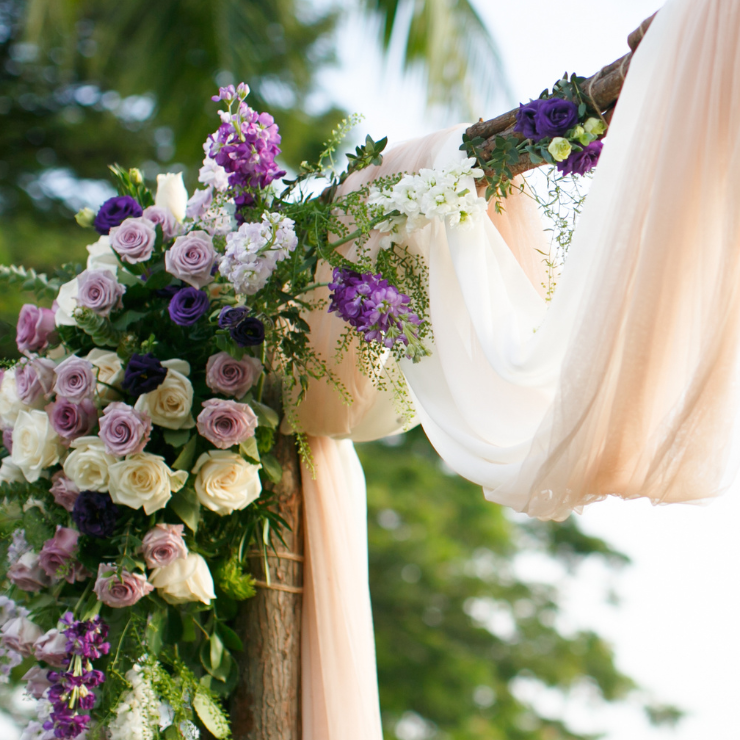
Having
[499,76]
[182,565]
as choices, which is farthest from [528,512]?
[499,76]

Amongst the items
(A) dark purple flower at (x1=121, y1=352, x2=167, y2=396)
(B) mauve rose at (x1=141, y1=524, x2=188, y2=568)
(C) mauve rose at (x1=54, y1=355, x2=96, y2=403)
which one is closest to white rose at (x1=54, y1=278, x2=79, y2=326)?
(C) mauve rose at (x1=54, y1=355, x2=96, y2=403)

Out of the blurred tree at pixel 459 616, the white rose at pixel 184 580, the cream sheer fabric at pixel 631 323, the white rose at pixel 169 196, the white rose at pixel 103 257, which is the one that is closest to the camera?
the cream sheer fabric at pixel 631 323

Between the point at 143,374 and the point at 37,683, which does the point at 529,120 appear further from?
the point at 37,683

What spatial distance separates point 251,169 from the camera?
1676 mm

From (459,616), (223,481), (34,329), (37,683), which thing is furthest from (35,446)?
(459,616)

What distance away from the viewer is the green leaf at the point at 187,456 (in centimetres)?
169

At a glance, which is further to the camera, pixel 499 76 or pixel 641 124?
pixel 499 76

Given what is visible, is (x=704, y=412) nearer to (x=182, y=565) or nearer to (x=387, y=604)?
(x=182, y=565)

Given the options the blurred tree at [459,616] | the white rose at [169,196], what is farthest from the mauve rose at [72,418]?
the blurred tree at [459,616]

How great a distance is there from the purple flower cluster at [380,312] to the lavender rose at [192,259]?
381 millimetres

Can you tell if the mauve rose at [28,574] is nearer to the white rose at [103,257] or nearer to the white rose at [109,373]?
the white rose at [109,373]

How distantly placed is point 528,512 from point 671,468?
0.26 meters

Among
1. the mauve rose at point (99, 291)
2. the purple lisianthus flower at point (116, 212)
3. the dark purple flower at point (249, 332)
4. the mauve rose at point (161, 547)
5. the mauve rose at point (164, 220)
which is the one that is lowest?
the mauve rose at point (161, 547)

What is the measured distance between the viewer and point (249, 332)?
157 centimetres
